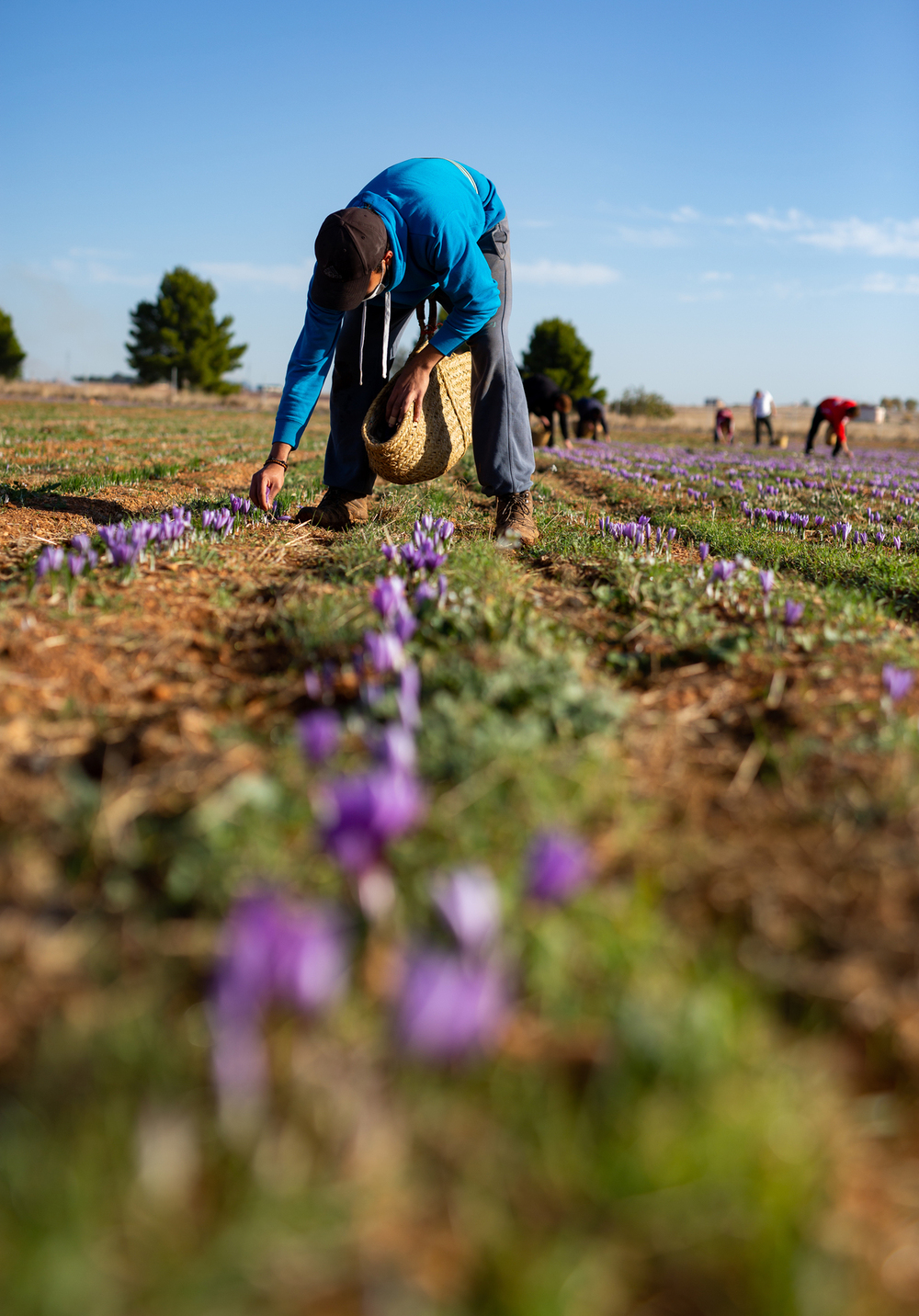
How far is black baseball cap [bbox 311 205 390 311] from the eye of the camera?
399cm

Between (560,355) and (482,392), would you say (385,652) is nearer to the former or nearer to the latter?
(482,392)

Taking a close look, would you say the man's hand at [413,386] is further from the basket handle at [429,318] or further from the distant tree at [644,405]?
the distant tree at [644,405]

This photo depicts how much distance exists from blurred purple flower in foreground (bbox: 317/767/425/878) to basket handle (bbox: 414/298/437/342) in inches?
176

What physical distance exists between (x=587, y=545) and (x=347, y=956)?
374 centimetres

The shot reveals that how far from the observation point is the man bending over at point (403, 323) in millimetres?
4297

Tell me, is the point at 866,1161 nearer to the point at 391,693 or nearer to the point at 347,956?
the point at 347,956

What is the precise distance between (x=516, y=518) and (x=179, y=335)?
68408mm

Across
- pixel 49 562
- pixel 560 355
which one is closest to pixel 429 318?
pixel 49 562

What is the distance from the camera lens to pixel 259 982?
1.08 meters

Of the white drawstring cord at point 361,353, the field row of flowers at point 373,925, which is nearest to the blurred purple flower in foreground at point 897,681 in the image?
the field row of flowers at point 373,925

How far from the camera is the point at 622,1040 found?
1.19 m

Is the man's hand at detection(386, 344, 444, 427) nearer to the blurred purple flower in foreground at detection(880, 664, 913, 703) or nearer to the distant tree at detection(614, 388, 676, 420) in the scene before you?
the blurred purple flower in foreground at detection(880, 664, 913, 703)

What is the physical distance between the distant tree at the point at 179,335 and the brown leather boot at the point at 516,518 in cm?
6580

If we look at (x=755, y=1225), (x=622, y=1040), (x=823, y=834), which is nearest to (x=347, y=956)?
(x=622, y=1040)
